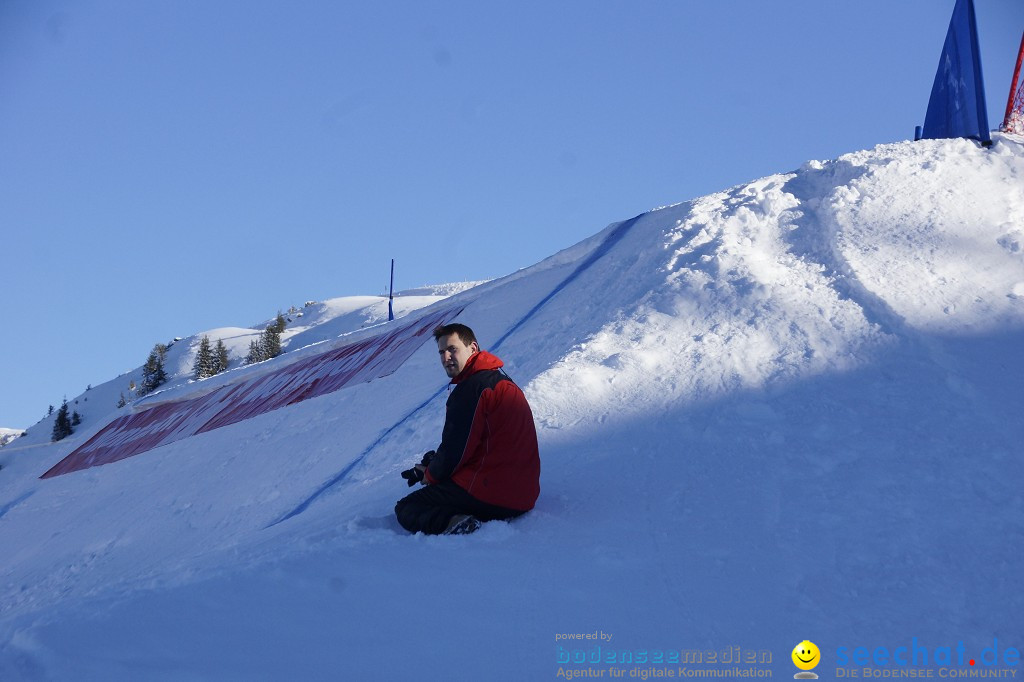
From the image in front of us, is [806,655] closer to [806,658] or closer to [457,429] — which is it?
[806,658]

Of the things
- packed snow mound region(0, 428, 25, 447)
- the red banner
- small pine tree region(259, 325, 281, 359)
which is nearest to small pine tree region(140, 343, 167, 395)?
small pine tree region(259, 325, 281, 359)

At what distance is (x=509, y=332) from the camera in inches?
277

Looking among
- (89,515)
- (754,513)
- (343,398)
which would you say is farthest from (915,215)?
(89,515)

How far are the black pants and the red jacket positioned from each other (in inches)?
0.9

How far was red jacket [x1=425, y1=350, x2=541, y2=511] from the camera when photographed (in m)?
3.29

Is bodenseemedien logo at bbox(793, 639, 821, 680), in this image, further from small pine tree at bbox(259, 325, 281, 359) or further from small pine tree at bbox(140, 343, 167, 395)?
small pine tree at bbox(140, 343, 167, 395)

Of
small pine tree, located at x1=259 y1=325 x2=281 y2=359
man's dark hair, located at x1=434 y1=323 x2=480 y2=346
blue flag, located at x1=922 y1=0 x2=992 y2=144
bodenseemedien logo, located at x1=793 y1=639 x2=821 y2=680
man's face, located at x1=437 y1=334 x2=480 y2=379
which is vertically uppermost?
small pine tree, located at x1=259 y1=325 x2=281 y2=359

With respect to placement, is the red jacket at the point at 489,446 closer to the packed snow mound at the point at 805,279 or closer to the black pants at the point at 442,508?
the black pants at the point at 442,508

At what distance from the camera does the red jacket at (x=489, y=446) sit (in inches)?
129

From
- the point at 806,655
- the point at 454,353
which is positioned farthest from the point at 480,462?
the point at 806,655

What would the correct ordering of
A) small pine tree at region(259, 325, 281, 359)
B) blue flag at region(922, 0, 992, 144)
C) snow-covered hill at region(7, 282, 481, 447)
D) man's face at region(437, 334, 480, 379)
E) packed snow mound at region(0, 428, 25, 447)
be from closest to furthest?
man's face at region(437, 334, 480, 379), blue flag at region(922, 0, 992, 144), small pine tree at region(259, 325, 281, 359), snow-covered hill at region(7, 282, 481, 447), packed snow mound at region(0, 428, 25, 447)

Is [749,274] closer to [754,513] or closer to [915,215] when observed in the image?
[915,215]

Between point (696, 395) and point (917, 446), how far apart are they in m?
1.05

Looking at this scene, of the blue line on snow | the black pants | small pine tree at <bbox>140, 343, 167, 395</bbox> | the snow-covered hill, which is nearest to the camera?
the black pants
